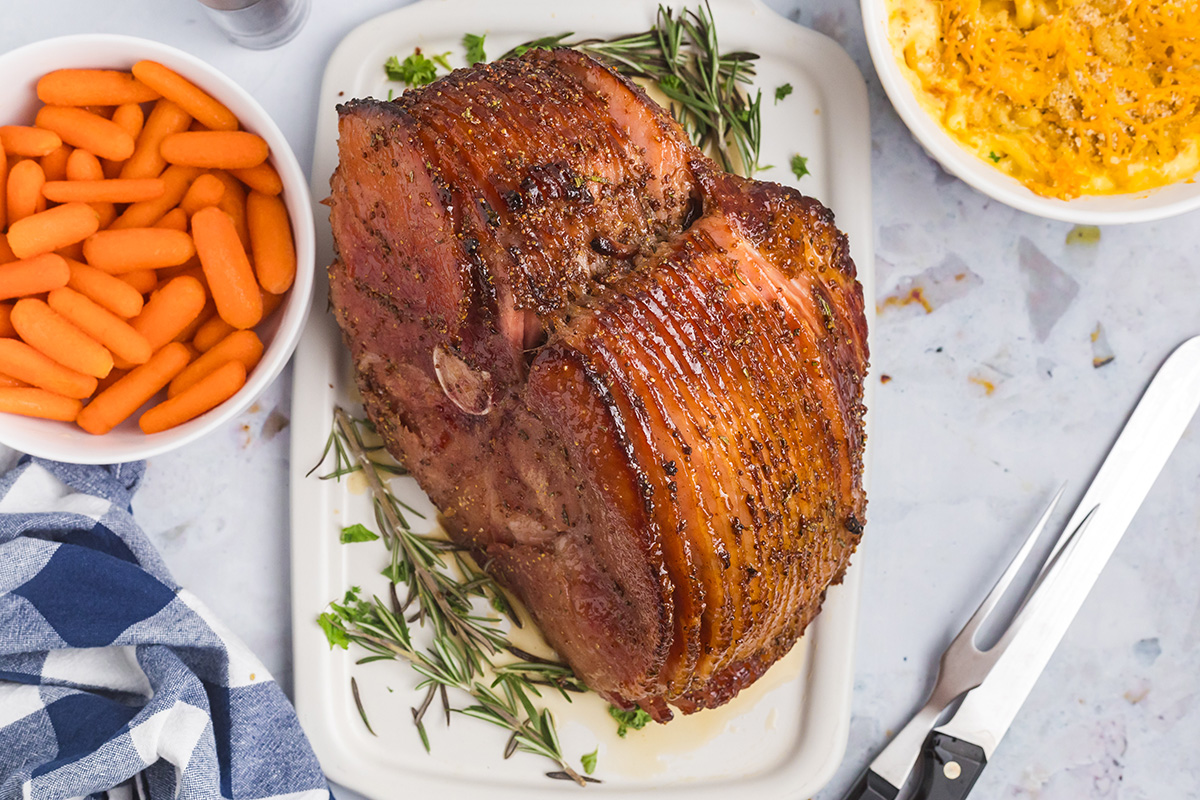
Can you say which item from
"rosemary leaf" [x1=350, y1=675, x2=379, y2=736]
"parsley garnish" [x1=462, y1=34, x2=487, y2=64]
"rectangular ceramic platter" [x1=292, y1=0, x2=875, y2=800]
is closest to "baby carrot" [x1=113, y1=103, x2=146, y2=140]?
"rectangular ceramic platter" [x1=292, y1=0, x2=875, y2=800]

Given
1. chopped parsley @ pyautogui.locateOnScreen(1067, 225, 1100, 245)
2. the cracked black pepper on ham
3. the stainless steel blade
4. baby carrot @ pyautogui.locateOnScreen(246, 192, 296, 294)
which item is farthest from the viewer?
chopped parsley @ pyautogui.locateOnScreen(1067, 225, 1100, 245)

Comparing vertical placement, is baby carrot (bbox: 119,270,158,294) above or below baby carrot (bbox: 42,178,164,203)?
below

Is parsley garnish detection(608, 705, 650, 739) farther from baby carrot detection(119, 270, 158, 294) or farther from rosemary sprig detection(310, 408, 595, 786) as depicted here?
baby carrot detection(119, 270, 158, 294)

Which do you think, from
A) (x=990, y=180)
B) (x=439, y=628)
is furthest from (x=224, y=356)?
(x=990, y=180)

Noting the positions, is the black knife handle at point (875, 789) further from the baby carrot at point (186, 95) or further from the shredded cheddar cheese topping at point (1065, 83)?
the baby carrot at point (186, 95)

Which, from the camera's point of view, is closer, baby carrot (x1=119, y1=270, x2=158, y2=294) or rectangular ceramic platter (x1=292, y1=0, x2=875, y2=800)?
baby carrot (x1=119, y1=270, x2=158, y2=294)

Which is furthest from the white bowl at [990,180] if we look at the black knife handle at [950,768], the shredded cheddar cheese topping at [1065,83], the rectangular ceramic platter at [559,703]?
the black knife handle at [950,768]

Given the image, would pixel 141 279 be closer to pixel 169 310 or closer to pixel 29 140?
pixel 169 310
